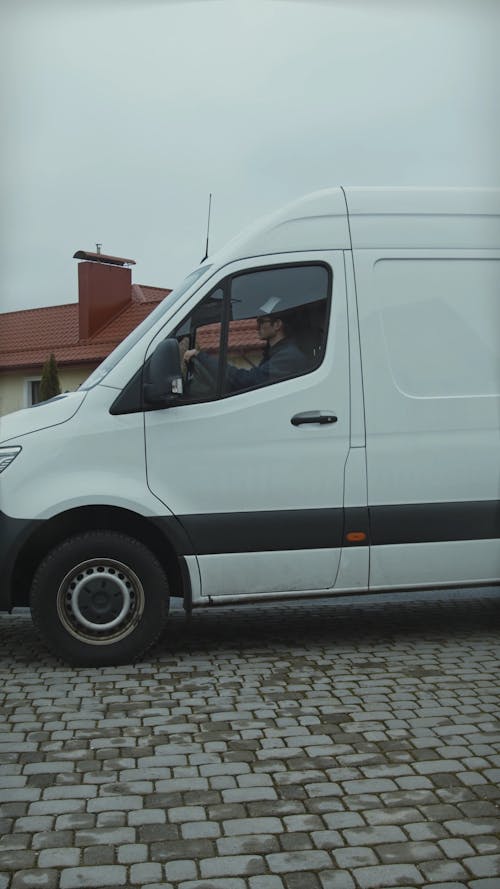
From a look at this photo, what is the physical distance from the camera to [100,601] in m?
5.86

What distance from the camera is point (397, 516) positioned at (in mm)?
6121

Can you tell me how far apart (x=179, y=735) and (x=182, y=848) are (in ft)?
4.15

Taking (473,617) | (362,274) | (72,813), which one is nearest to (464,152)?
(72,813)

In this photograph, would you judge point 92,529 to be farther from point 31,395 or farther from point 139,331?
point 139,331

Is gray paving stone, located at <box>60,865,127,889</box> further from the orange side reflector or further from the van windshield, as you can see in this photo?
the van windshield

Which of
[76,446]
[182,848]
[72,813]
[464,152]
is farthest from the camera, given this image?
[76,446]

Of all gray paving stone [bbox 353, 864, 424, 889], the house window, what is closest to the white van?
the house window

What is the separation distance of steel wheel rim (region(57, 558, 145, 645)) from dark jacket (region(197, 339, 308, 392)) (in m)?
1.15

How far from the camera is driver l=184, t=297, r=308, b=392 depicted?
6.00m

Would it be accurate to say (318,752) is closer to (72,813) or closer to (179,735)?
(179,735)

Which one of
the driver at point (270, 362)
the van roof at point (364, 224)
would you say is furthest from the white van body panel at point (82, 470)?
the van roof at point (364, 224)

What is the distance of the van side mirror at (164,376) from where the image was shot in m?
5.83

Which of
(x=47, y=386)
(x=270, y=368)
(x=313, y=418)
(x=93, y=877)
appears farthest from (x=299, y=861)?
(x=47, y=386)

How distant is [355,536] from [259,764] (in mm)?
2116
